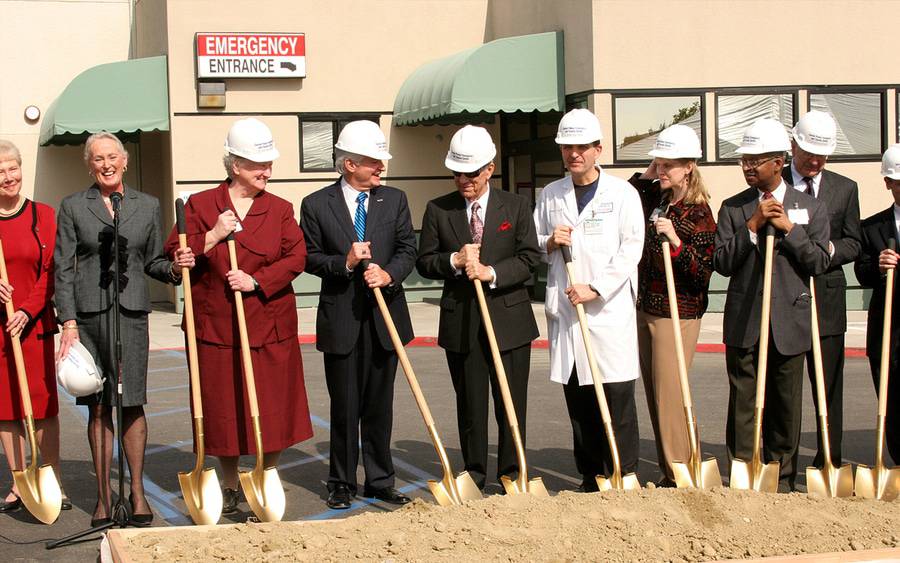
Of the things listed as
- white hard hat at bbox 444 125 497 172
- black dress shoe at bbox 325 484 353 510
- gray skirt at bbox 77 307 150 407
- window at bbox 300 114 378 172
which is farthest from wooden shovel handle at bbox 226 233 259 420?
window at bbox 300 114 378 172

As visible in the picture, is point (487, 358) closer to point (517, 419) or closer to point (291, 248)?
point (517, 419)

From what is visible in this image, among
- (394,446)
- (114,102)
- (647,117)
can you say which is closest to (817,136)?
(394,446)

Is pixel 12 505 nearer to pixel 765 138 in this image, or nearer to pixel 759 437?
pixel 759 437

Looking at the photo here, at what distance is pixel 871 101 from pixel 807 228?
1123cm

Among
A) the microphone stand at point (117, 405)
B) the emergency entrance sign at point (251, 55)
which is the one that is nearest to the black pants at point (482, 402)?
the microphone stand at point (117, 405)

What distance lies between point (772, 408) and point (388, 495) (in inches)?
89.7

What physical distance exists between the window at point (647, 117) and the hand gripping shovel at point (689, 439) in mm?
10231

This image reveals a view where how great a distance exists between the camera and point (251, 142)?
22.4 feet

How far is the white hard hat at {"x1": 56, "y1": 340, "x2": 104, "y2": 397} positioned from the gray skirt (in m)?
0.28

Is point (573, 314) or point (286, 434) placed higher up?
point (573, 314)

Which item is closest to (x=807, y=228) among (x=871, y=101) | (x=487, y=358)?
(x=487, y=358)

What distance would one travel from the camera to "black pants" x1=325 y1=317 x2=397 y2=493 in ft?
24.2

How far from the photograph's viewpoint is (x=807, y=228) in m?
7.04

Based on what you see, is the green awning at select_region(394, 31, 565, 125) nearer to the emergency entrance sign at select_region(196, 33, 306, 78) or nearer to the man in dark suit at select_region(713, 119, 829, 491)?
the emergency entrance sign at select_region(196, 33, 306, 78)
